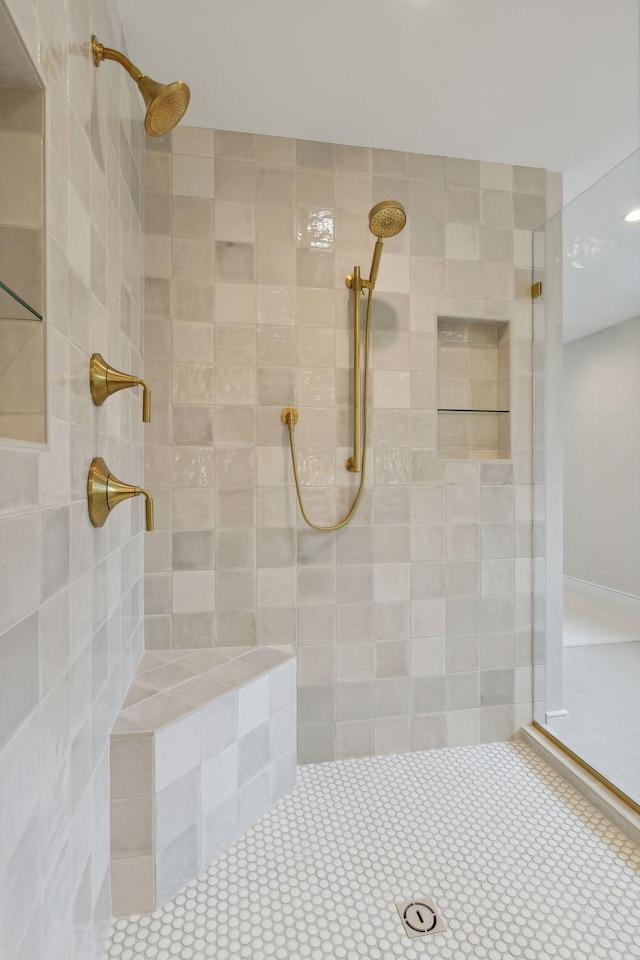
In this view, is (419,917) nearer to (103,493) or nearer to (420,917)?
(420,917)

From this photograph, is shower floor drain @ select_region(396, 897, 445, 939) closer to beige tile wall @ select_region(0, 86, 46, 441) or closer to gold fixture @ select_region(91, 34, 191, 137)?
beige tile wall @ select_region(0, 86, 46, 441)

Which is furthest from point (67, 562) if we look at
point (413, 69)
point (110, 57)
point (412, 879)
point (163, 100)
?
point (413, 69)

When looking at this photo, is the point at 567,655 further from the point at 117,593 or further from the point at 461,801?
the point at 117,593

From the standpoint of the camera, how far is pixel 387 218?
5.19 feet

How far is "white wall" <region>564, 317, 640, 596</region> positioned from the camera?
5.04 ft

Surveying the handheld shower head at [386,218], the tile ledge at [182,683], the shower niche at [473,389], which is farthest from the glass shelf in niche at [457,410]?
the tile ledge at [182,683]

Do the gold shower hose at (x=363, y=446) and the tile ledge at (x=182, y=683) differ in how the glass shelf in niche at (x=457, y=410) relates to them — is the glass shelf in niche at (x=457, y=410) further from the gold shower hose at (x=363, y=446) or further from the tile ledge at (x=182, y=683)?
the tile ledge at (x=182, y=683)

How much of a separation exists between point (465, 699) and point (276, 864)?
0.94 metres

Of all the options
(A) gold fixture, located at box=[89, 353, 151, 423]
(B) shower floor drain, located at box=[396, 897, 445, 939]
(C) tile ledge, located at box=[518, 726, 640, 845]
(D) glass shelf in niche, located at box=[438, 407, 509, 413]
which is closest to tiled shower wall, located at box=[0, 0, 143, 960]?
(A) gold fixture, located at box=[89, 353, 151, 423]

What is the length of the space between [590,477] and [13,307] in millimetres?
1723

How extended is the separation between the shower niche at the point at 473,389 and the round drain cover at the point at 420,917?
1376 mm

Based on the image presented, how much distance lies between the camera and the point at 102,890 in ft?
3.74

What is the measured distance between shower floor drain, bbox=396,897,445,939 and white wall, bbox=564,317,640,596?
104 centimetres

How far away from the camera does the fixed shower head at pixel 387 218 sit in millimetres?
1548
